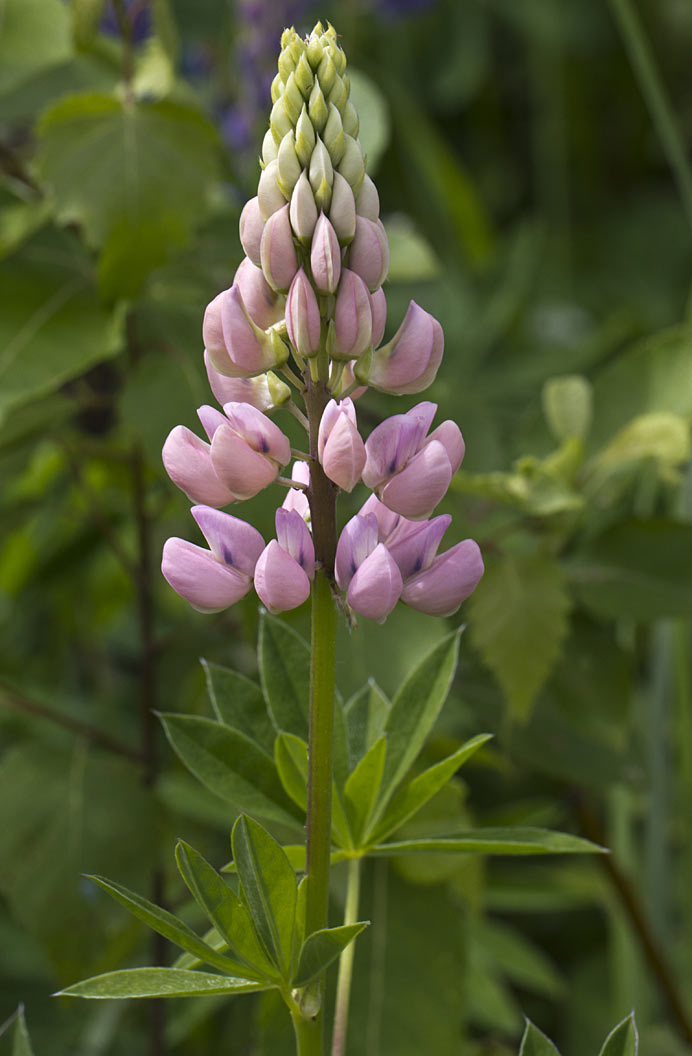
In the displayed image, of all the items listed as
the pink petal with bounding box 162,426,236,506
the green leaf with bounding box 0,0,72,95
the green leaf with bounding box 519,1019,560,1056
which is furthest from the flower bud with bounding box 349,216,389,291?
the green leaf with bounding box 0,0,72,95

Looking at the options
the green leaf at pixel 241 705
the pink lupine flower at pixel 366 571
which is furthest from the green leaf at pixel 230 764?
the pink lupine flower at pixel 366 571

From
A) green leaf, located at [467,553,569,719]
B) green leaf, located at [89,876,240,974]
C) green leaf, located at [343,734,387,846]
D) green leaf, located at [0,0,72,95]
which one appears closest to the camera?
green leaf, located at [89,876,240,974]

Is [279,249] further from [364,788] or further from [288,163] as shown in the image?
[364,788]

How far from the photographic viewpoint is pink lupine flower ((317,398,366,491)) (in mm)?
434

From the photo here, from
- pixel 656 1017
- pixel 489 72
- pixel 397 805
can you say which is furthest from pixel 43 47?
pixel 489 72

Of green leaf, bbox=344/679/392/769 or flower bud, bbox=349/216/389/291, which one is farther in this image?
green leaf, bbox=344/679/392/769

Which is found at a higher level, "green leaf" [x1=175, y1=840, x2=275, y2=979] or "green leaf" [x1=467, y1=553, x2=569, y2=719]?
"green leaf" [x1=467, y1=553, x2=569, y2=719]

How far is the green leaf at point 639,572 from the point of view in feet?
2.94

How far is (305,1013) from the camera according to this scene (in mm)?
470

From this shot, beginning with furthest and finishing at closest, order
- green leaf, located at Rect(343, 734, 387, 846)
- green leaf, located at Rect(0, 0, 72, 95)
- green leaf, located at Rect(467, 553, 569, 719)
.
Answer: green leaf, located at Rect(0, 0, 72, 95) < green leaf, located at Rect(467, 553, 569, 719) < green leaf, located at Rect(343, 734, 387, 846)

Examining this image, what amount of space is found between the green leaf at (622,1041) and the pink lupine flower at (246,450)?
0.92 feet

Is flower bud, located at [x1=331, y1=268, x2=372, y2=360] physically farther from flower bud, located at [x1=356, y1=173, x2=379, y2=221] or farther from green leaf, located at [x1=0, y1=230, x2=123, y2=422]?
green leaf, located at [x1=0, y1=230, x2=123, y2=422]

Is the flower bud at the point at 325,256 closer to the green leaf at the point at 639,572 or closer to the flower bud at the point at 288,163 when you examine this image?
the flower bud at the point at 288,163

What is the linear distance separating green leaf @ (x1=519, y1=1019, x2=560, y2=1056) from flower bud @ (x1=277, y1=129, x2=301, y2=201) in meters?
0.38
